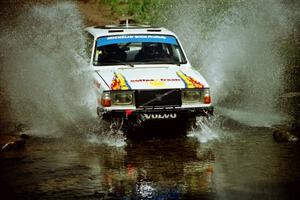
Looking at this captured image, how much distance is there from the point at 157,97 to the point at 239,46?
30.1 ft

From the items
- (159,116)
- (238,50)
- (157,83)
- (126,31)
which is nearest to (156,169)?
(159,116)

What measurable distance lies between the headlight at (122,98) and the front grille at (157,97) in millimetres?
92

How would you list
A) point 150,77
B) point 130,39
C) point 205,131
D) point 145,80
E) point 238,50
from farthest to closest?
point 238,50, point 130,39, point 205,131, point 150,77, point 145,80

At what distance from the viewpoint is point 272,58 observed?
17.3 meters

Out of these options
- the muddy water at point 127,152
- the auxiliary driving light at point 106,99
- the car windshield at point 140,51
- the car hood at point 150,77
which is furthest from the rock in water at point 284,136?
the auxiliary driving light at point 106,99

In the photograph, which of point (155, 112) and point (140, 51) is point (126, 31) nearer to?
point (140, 51)

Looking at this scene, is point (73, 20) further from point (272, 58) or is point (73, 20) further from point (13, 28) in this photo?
point (272, 58)

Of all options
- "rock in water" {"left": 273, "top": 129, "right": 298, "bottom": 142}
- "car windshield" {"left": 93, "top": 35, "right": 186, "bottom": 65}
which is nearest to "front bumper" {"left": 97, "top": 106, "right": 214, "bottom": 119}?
"rock in water" {"left": 273, "top": 129, "right": 298, "bottom": 142}

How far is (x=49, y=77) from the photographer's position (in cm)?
1375

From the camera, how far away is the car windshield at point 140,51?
1067 centimetres

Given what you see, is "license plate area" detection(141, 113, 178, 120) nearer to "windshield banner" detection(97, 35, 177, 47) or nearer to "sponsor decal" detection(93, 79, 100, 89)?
"sponsor decal" detection(93, 79, 100, 89)

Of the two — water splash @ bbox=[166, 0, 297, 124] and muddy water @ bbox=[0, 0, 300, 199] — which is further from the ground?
water splash @ bbox=[166, 0, 297, 124]

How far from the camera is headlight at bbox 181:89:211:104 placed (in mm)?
9500

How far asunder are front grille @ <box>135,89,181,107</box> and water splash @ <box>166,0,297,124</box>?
7.18ft
